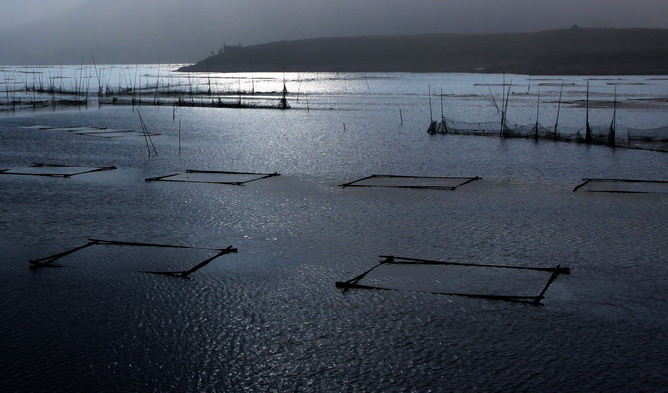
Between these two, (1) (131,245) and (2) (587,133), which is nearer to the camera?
(1) (131,245)

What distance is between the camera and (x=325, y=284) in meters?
7.04

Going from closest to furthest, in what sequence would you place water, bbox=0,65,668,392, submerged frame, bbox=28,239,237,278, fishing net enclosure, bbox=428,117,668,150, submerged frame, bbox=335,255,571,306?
water, bbox=0,65,668,392
submerged frame, bbox=335,255,571,306
submerged frame, bbox=28,239,237,278
fishing net enclosure, bbox=428,117,668,150

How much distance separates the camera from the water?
521 cm

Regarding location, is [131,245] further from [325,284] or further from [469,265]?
[469,265]

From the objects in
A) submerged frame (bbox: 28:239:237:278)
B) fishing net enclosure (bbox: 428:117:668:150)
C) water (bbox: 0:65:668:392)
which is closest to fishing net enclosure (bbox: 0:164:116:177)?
water (bbox: 0:65:668:392)

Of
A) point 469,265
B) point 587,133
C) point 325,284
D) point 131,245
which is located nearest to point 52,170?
point 131,245

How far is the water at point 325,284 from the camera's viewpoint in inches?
205

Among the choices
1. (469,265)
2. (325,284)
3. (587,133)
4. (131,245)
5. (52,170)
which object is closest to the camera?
(325,284)

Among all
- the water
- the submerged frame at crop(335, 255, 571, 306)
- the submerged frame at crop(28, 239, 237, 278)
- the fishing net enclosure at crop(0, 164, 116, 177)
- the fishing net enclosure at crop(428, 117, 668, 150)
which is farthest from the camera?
the fishing net enclosure at crop(428, 117, 668, 150)

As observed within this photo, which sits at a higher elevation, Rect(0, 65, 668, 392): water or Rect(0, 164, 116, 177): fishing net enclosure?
Rect(0, 164, 116, 177): fishing net enclosure

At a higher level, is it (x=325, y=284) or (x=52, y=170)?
(x=52, y=170)

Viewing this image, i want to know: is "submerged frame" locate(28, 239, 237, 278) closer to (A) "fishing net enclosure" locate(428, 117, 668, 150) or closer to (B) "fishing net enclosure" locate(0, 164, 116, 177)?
(B) "fishing net enclosure" locate(0, 164, 116, 177)

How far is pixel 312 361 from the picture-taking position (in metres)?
5.34

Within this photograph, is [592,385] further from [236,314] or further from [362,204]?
[362,204]
